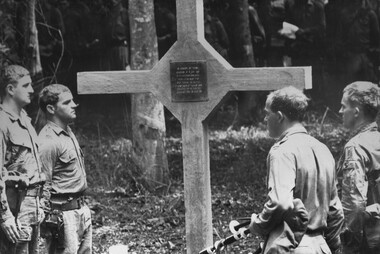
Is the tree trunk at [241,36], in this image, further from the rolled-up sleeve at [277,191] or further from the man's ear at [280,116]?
the rolled-up sleeve at [277,191]

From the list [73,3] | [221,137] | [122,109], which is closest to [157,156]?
[221,137]

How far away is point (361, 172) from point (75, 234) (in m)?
2.37

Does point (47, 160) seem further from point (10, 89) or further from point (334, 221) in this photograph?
point (334, 221)

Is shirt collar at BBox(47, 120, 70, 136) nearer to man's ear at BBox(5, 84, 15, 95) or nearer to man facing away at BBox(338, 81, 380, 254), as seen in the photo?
man's ear at BBox(5, 84, 15, 95)

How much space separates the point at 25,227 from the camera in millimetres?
6582

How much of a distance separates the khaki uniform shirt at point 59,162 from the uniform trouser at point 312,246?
7.52 feet

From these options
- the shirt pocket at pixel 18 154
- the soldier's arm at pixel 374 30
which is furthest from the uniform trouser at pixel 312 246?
the soldier's arm at pixel 374 30

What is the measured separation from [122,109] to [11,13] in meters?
3.81

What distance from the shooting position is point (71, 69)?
18.3 m

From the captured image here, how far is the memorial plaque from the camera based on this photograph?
7.14 meters

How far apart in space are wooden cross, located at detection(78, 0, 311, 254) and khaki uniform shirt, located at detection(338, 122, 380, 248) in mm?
1238

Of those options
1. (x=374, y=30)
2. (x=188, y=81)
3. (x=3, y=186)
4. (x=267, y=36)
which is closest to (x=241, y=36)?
(x=267, y=36)

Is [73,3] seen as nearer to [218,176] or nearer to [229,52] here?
[229,52]

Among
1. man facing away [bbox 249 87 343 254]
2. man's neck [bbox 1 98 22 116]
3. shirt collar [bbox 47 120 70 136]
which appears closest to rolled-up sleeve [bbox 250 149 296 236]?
man facing away [bbox 249 87 343 254]
